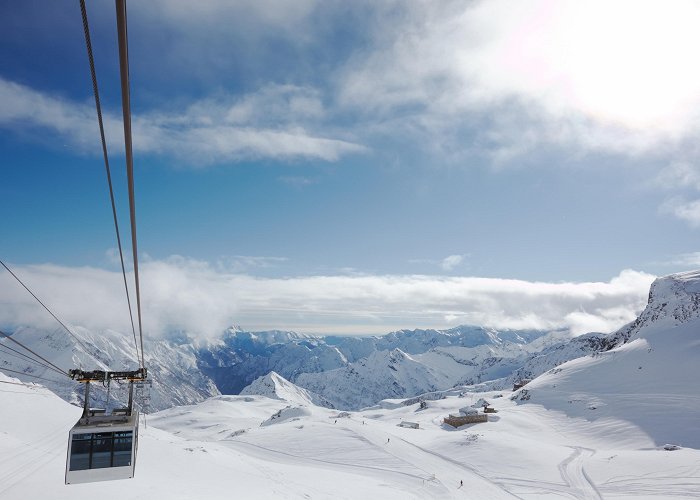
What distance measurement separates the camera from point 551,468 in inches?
2298

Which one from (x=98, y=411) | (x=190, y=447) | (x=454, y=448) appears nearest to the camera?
(x=98, y=411)

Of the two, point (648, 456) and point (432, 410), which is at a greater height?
point (648, 456)

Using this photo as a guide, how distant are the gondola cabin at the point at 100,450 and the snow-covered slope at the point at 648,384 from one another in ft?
288

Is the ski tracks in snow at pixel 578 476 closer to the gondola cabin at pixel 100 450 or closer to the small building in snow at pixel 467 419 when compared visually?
the small building in snow at pixel 467 419

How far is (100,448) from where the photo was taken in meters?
27.0

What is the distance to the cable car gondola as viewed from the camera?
26.6 metres

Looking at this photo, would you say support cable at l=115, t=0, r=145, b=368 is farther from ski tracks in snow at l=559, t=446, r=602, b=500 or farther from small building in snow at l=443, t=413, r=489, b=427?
small building in snow at l=443, t=413, r=489, b=427

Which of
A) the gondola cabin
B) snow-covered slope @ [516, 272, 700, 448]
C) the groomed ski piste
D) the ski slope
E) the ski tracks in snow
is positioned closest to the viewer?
the gondola cabin

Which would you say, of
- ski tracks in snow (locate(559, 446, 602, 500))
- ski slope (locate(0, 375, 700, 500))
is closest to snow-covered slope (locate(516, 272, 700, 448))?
ski slope (locate(0, 375, 700, 500))

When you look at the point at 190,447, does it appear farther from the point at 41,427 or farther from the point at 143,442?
the point at 41,427

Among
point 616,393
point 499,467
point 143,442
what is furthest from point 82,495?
point 616,393

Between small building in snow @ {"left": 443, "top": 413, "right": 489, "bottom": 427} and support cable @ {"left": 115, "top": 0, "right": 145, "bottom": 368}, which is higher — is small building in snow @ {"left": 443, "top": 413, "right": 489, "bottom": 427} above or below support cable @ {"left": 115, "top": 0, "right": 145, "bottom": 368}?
below

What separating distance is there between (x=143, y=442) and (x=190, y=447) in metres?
7.50

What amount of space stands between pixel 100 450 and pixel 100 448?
13cm
